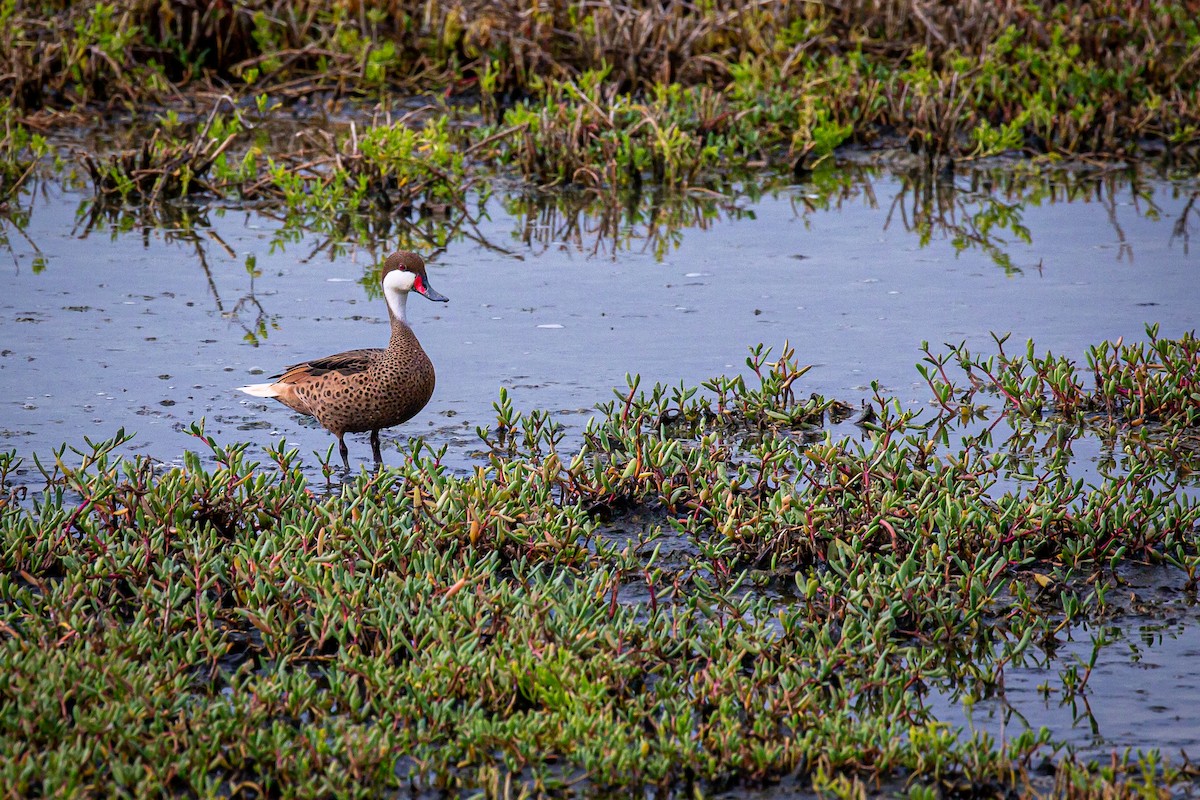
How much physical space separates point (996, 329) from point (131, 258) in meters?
5.18

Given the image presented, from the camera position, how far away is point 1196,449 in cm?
643

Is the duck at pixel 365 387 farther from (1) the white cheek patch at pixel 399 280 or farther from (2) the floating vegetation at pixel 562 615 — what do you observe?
A: (2) the floating vegetation at pixel 562 615

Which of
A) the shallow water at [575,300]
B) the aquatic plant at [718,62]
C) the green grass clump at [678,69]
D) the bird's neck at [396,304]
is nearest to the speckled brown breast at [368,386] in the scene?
the bird's neck at [396,304]

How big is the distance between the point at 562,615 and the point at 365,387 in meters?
1.89

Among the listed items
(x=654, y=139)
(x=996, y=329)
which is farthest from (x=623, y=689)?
(x=654, y=139)

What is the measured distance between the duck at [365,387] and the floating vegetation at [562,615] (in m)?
0.27

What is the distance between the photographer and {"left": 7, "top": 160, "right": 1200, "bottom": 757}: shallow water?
22.9 ft

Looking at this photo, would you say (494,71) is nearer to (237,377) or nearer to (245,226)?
(245,226)

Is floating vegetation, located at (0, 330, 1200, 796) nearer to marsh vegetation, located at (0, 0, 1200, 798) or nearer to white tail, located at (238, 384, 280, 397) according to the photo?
marsh vegetation, located at (0, 0, 1200, 798)

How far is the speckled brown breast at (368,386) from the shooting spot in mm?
6066

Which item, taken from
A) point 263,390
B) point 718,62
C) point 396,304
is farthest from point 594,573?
point 718,62

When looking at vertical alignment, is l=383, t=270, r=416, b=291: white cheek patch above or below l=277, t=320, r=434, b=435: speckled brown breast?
above

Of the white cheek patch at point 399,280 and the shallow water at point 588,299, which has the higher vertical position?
the white cheek patch at point 399,280

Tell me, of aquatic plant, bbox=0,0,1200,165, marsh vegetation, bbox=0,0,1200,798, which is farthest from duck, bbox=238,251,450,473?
aquatic plant, bbox=0,0,1200,165
